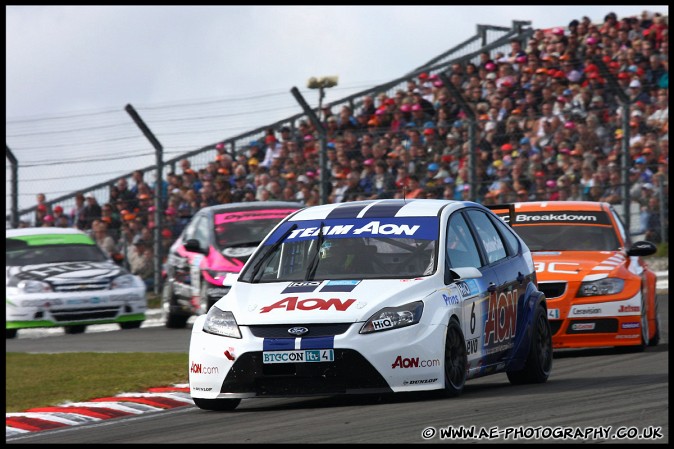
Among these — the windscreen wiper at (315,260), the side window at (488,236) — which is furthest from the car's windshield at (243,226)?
the windscreen wiper at (315,260)

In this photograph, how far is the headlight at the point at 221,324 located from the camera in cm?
866

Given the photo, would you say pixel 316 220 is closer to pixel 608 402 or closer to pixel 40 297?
pixel 608 402

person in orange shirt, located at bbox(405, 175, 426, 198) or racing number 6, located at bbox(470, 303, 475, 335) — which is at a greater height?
person in orange shirt, located at bbox(405, 175, 426, 198)

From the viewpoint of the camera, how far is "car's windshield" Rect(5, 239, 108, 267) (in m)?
19.4

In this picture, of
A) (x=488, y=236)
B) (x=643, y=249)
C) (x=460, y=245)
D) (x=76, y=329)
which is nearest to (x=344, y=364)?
(x=460, y=245)

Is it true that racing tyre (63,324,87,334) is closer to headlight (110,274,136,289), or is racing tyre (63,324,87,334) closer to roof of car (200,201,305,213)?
headlight (110,274,136,289)

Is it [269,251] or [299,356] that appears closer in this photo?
[299,356]

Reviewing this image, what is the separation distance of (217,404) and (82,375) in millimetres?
3920

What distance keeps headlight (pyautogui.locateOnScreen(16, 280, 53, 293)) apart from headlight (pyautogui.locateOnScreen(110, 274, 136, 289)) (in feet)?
2.82

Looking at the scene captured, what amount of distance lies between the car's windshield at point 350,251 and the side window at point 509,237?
101 centimetres

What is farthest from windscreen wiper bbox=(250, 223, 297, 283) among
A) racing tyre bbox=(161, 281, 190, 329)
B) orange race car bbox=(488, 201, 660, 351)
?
racing tyre bbox=(161, 281, 190, 329)

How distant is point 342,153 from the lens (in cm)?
2050

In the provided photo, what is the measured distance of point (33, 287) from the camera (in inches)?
731

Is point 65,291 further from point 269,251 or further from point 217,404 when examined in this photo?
point 217,404
